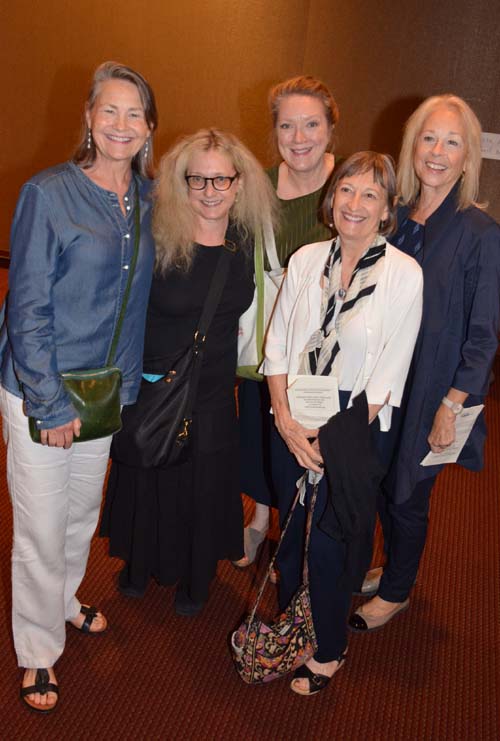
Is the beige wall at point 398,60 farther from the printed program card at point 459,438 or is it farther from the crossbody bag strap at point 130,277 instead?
the crossbody bag strap at point 130,277

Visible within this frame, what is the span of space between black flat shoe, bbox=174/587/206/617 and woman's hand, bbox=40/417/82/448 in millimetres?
981

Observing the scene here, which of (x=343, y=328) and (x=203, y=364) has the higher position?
(x=343, y=328)

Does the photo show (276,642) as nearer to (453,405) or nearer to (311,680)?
(311,680)

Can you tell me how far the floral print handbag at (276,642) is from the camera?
215 centimetres

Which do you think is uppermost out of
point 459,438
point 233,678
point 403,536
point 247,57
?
point 247,57

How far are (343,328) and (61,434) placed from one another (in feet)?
2.66

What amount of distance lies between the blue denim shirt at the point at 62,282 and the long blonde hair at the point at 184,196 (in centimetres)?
7

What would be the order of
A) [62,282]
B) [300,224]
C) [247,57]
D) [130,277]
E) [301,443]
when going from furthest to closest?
[247,57] < [300,224] < [301,443] < [130,277] < [62,282]

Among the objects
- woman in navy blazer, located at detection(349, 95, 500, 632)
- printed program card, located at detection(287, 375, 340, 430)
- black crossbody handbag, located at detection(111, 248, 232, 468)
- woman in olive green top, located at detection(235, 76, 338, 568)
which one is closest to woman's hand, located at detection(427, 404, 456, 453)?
woman in navy blazer, located at detection(349, 95, 500, 632)

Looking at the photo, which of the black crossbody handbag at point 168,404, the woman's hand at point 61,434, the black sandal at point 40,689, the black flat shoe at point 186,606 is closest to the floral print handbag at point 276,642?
the black flat shoe at point 186,606

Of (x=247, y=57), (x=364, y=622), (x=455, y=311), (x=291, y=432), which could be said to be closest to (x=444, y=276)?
(x=455, y=311)

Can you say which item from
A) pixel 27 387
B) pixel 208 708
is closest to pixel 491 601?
pixel 208 708

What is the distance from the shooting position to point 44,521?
1938mm

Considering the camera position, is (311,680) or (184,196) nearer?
(184,196)
